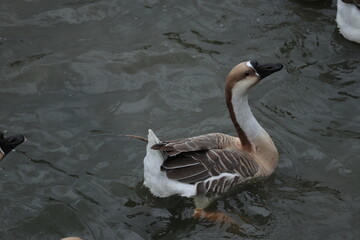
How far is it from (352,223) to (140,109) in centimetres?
293

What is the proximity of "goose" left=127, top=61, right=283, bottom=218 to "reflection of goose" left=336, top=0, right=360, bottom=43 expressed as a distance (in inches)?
111

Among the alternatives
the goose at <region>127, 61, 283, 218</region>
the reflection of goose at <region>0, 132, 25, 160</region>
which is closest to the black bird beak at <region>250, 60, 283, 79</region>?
the goose at <region>127, 61, 283, 218</region>

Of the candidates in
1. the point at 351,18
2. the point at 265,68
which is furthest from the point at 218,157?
the point at 351,18

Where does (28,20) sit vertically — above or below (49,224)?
above

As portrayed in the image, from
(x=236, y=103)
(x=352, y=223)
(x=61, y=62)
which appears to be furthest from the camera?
(x=61, y=62)

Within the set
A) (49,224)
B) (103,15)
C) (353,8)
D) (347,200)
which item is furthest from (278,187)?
(103,15)

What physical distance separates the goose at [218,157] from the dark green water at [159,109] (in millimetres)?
201

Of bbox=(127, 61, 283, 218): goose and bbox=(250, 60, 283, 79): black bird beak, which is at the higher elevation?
bbox=(250, 60, 283, 79): black bird beak

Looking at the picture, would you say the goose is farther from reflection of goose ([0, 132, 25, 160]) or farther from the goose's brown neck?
reflection of goose ([0, 132, 25, 160])

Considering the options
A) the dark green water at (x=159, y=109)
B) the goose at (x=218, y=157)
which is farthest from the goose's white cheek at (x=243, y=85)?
the dark green water at (x=159, y=109)

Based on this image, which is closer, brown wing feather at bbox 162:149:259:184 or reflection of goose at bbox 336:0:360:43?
A: brown wing feather at bbox 162:149:259:184

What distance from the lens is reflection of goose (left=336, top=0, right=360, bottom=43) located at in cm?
880

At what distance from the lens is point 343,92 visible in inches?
311

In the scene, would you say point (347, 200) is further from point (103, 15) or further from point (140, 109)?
point (103, 15)
